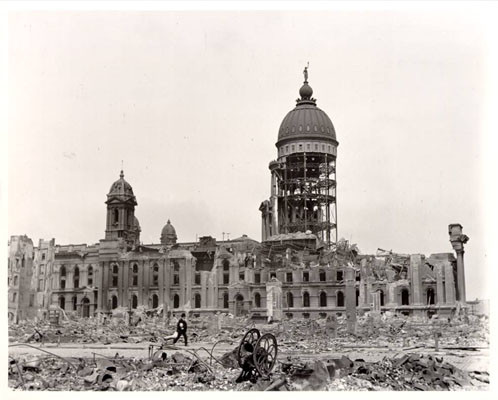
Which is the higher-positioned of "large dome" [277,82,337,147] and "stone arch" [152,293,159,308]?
"large dome" [277,82,337,147]

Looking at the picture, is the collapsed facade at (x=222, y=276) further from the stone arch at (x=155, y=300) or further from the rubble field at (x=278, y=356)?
the rubble field at (x=278, y=356)

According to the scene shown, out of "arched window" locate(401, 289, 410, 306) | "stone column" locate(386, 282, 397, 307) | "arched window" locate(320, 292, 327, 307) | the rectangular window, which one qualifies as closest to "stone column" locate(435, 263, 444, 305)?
"arched window" locate(401, 289, 410, 306)

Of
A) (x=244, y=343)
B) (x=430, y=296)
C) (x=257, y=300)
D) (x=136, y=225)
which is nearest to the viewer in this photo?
(x=244, y=343)

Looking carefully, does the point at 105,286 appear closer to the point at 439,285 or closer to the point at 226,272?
the point at 226,272

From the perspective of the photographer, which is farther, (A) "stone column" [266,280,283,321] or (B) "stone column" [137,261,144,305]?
(B) "stone column" [137,261,144,305]

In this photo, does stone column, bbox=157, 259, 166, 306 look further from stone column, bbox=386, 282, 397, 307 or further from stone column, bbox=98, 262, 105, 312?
stone column, bbox=386, 282, 397, 307

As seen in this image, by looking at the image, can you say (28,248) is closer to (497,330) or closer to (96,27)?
(96,27)

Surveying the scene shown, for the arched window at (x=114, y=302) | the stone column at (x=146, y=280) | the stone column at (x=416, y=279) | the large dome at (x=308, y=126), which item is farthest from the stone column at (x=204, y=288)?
the stone column at (x=416, y=279)

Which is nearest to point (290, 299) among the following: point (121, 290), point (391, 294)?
point (391, 294)
